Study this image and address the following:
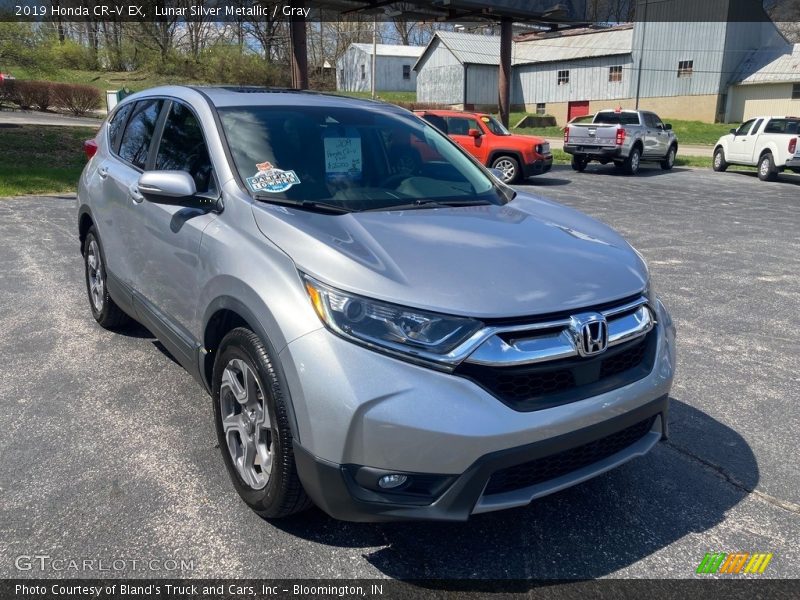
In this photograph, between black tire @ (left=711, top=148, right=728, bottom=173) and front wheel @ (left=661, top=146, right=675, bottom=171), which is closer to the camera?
black tire @ (left=711, top=148, right=728, bottom=173)

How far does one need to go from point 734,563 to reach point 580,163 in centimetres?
1951

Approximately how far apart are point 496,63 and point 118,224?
49.8m

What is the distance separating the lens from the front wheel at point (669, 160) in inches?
858

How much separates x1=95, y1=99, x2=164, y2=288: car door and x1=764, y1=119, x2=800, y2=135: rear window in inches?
765

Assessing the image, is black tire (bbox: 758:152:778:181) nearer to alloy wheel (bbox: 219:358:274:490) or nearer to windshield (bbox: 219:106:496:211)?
windshield (bbox: 219:106:496:211)

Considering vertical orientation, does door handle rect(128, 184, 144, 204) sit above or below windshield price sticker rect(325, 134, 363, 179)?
below

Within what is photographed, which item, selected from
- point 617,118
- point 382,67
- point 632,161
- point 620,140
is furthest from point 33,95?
point 382,67

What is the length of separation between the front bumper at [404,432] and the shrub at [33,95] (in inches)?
1241

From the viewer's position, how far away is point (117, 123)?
493 centimetres

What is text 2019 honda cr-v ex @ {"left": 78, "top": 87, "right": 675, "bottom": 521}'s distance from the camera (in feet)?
7.47

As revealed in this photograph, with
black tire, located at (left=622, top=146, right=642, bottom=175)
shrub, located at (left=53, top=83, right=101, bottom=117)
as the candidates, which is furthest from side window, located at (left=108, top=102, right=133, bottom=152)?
shrub, located at (left=53, top=83, right=101, bottom=117)

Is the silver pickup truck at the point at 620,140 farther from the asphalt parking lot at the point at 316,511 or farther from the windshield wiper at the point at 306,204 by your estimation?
the windshield wiper at the point at 306,204

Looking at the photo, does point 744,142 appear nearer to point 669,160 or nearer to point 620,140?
point 669,160

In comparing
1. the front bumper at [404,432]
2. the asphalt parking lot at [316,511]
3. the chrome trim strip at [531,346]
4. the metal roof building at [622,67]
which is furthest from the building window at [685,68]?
the front bumper at [404,432]
